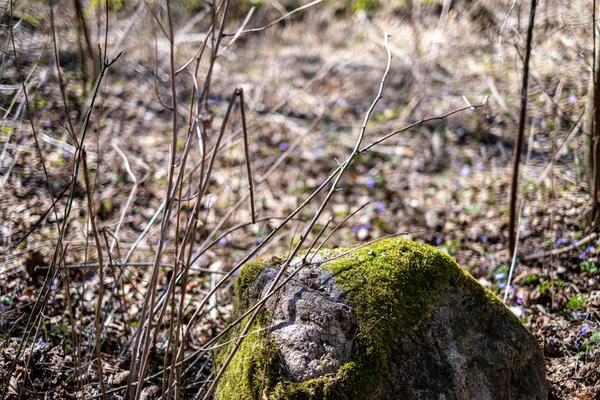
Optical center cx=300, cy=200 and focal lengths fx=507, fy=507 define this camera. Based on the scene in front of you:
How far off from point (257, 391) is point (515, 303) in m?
1.86

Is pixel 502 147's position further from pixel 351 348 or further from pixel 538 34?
pixel 351 348

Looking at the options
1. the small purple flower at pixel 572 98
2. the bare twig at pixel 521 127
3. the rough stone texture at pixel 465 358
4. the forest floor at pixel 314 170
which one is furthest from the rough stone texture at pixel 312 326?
the small purple flower at pixel 572 98

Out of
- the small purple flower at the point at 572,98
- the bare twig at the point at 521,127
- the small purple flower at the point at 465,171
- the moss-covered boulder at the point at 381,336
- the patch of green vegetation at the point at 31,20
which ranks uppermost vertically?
the patch of green vegetation at the point at 31,20

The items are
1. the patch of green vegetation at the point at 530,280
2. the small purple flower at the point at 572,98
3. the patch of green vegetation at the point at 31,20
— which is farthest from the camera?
the small purple flower at the point at 572,98

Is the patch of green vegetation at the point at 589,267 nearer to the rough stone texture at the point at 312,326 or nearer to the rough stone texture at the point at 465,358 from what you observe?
the rough stone texture at the point at 465,358

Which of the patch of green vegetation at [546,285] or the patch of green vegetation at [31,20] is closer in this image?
the patch of green vegetation at [546,285]

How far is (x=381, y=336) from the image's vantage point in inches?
75.4

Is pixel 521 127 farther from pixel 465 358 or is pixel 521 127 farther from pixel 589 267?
pixel 465 358

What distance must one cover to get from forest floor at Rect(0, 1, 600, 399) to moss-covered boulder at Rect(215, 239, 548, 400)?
0.36 m

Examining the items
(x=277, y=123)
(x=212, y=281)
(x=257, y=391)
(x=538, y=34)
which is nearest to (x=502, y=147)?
(x=538, y=34)

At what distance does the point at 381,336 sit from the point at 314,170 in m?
3.65

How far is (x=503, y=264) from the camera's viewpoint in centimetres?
357

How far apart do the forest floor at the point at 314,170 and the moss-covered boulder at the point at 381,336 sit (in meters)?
0.36

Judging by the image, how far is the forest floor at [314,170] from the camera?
2.74 metres
